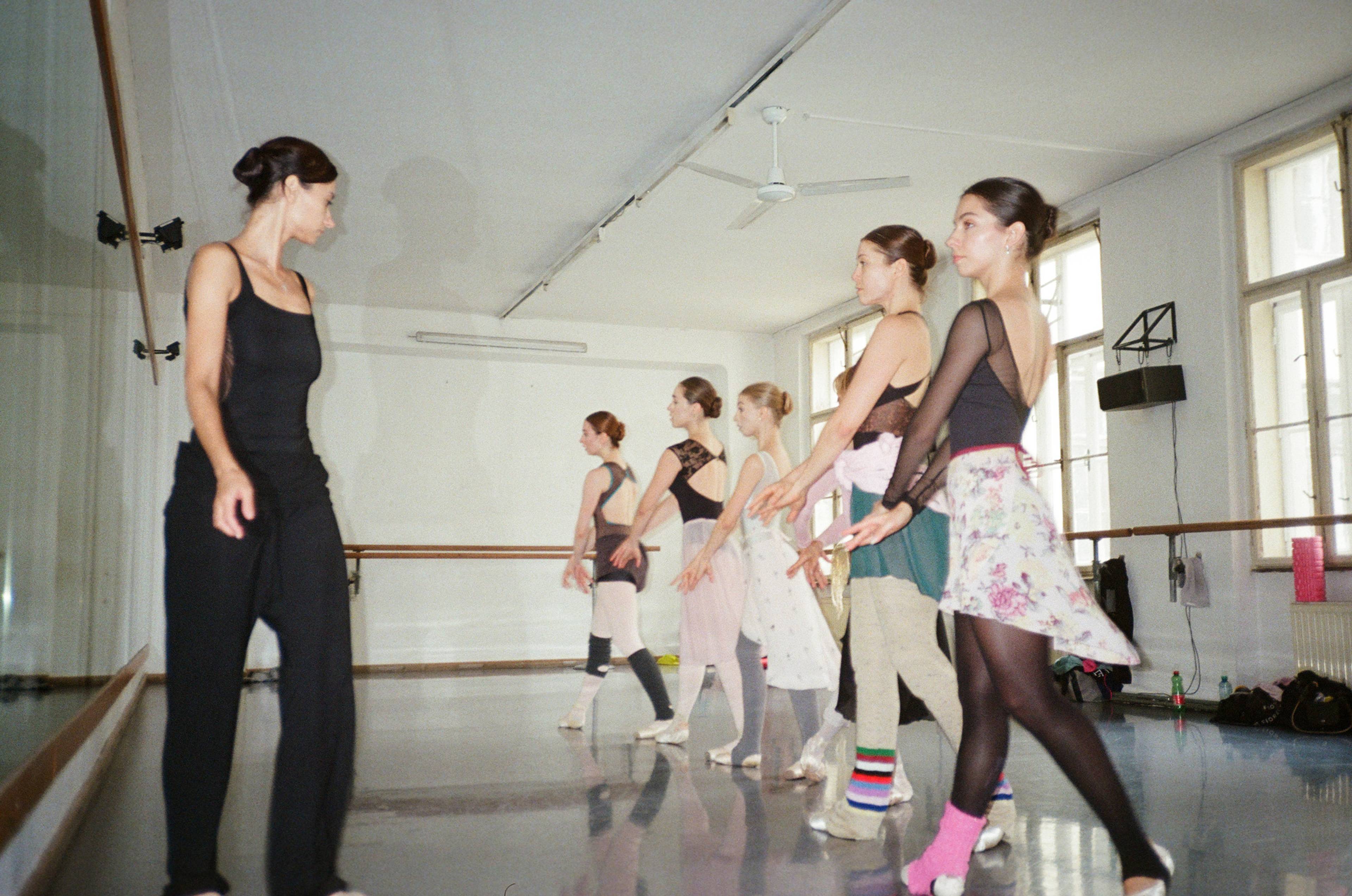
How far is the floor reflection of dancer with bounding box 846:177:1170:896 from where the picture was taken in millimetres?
1751

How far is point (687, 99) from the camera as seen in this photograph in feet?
18.4

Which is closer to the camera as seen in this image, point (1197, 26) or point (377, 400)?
point (1197, 26)

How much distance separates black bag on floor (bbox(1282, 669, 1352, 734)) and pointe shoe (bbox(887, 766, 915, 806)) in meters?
2.77

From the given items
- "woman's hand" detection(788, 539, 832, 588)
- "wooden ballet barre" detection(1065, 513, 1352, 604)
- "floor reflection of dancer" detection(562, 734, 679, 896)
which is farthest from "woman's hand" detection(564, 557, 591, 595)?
"wooden ballet barre" detection(1065, 513, 1352, 604)

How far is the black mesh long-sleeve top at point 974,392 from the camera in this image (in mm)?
1909

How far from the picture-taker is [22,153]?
5.60 feet

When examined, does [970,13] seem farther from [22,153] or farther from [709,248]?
[22,153]

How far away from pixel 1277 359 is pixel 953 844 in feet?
16.6

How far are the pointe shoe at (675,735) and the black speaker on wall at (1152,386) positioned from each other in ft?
11.6

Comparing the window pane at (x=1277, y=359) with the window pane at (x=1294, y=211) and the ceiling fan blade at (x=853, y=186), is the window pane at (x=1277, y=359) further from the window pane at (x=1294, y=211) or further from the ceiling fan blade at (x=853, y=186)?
the ceiling fan blade at (x=853, y=186)

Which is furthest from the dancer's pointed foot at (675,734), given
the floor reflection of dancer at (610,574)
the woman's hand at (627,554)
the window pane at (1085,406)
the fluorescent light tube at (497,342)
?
the fluorescent light tube at (497,342)

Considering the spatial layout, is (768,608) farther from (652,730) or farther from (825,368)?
(825,368)

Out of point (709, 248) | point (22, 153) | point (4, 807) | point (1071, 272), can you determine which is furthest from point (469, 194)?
point (4, 807)

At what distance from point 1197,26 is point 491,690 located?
17.2 ft
